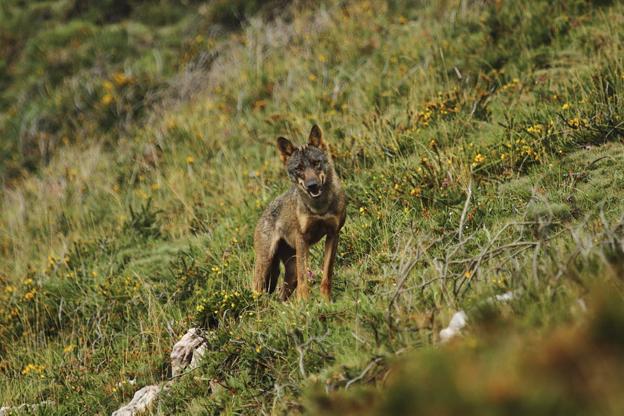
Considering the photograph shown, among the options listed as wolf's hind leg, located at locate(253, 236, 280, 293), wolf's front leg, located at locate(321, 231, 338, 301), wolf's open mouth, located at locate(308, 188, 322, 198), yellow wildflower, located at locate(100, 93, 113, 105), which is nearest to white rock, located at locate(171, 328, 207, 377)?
wolf's hind leg, located at locate(253, 236, 280, 293)

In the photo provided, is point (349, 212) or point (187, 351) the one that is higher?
point (349, 212)

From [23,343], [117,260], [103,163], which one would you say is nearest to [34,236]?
A: [103,163]

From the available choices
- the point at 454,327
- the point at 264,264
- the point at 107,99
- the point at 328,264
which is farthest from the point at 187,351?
the point at 107,99

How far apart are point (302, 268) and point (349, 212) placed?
1.61 m

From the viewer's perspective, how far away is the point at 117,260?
8688 millimetres

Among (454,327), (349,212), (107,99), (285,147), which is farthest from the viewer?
(107,99)

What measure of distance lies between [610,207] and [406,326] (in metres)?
2.43

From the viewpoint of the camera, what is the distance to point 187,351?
567 centimetres

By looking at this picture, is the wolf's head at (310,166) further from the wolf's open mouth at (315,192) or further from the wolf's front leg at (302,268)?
the wolf's front leg at (302,268)

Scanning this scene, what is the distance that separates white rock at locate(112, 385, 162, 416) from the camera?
523cm

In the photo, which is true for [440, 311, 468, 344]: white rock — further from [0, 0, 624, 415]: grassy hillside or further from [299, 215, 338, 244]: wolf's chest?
[299, 215, 338, 244]: wolf's chest

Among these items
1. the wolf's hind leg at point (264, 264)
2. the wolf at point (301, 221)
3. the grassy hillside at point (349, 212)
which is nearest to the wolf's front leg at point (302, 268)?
the wolf at point (301, 221)

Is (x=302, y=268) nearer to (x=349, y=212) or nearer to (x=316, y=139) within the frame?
(x=316, y=139)

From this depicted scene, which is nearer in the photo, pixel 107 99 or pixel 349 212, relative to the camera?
pixel 349 212
